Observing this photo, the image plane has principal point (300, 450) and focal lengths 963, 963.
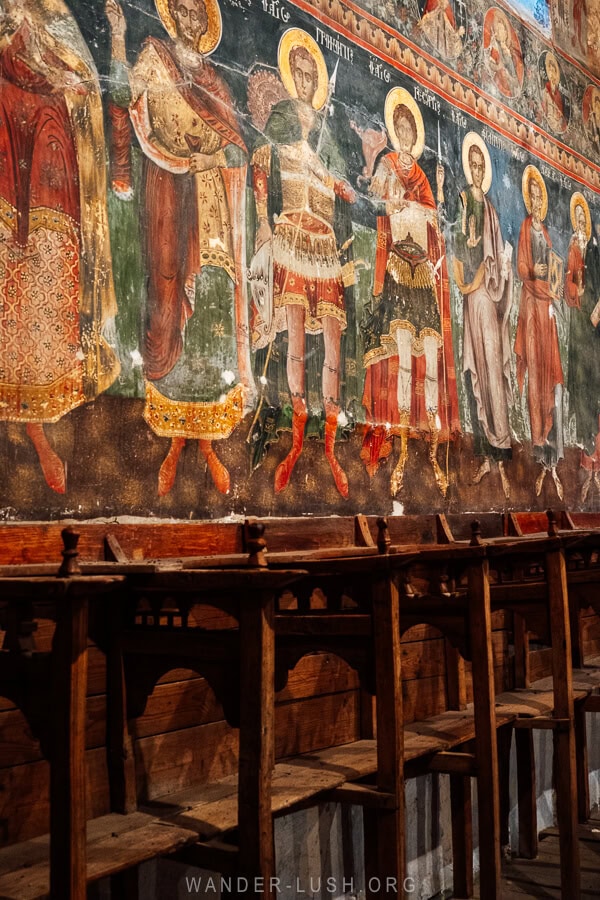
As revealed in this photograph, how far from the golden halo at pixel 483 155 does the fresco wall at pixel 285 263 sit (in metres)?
0.02

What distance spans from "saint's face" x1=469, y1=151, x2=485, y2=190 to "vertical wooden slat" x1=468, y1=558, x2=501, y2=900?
3.00 meters

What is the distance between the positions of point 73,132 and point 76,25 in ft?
1.39

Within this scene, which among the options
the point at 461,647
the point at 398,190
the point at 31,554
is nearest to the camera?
the point at 31,554

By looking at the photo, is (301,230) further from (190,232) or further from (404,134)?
(404,134)

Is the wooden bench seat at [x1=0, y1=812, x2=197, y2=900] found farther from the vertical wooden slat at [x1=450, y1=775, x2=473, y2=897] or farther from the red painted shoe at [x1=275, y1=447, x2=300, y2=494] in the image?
the vertical wooden slat at [x1=450, y1=775, x2=473, y2=897]

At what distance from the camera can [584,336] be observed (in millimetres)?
7289

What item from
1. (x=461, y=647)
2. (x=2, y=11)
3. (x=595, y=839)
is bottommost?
(x=595, y=839)

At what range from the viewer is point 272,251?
4.48m

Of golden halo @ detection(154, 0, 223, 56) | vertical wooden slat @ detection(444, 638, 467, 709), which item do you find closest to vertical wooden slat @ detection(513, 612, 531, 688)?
vertical wooden slat @ detection(444, 638, 467, 709)

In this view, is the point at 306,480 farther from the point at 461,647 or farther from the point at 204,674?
the point at 204,674

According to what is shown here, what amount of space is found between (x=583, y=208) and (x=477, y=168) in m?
1.69

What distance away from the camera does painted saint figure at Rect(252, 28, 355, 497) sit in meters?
4.49

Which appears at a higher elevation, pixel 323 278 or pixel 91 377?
pixel 323 278

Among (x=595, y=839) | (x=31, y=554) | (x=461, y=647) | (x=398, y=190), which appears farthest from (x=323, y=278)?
(x=595, y=839)
